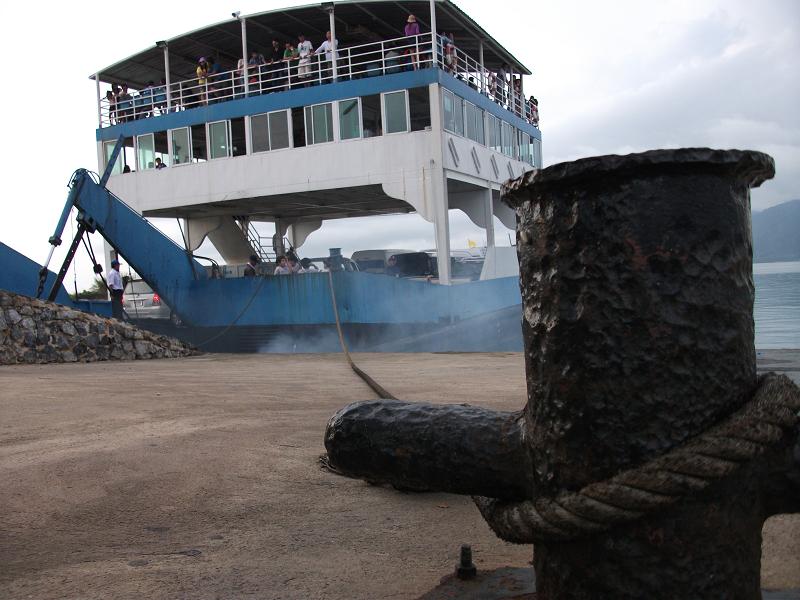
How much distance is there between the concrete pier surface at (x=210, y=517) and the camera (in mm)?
1963

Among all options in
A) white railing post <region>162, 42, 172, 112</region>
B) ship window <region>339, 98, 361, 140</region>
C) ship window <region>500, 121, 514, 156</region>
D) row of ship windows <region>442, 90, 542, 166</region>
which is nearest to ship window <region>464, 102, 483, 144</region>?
row of ship windows <region>442, 90, 542, 166</region>

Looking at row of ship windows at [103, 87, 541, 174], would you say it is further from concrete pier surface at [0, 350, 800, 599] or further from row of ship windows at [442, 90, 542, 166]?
concrete pier surface at [0, 350, 800, 599]

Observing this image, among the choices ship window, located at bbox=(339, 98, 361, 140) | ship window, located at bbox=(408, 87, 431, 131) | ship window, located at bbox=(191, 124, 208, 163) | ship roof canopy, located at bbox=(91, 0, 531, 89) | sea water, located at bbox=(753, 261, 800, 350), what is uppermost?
ship roof canopy, located at bbox=(91, 0, 531, 89)

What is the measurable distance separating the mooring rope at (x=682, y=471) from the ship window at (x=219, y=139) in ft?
52.2

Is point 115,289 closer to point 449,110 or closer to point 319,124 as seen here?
point 319,124

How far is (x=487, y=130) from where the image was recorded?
57.2 ft

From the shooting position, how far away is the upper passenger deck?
15500mm

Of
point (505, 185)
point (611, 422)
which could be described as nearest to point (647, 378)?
point (611, 422)

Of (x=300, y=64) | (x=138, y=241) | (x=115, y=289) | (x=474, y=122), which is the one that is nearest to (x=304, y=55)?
(x=300, y=64)

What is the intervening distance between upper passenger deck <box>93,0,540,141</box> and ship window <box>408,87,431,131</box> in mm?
516

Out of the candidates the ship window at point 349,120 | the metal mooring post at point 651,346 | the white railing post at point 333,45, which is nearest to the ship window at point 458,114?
the ship window at point 349,120

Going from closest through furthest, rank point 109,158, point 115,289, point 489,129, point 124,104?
point 115,289 → point 489,129 → point 109,158 → point 124,104

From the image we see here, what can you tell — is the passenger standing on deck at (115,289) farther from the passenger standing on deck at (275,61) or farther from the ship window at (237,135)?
the passenger standing on deck at (275,61)

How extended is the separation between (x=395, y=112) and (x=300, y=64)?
7.92 feet
